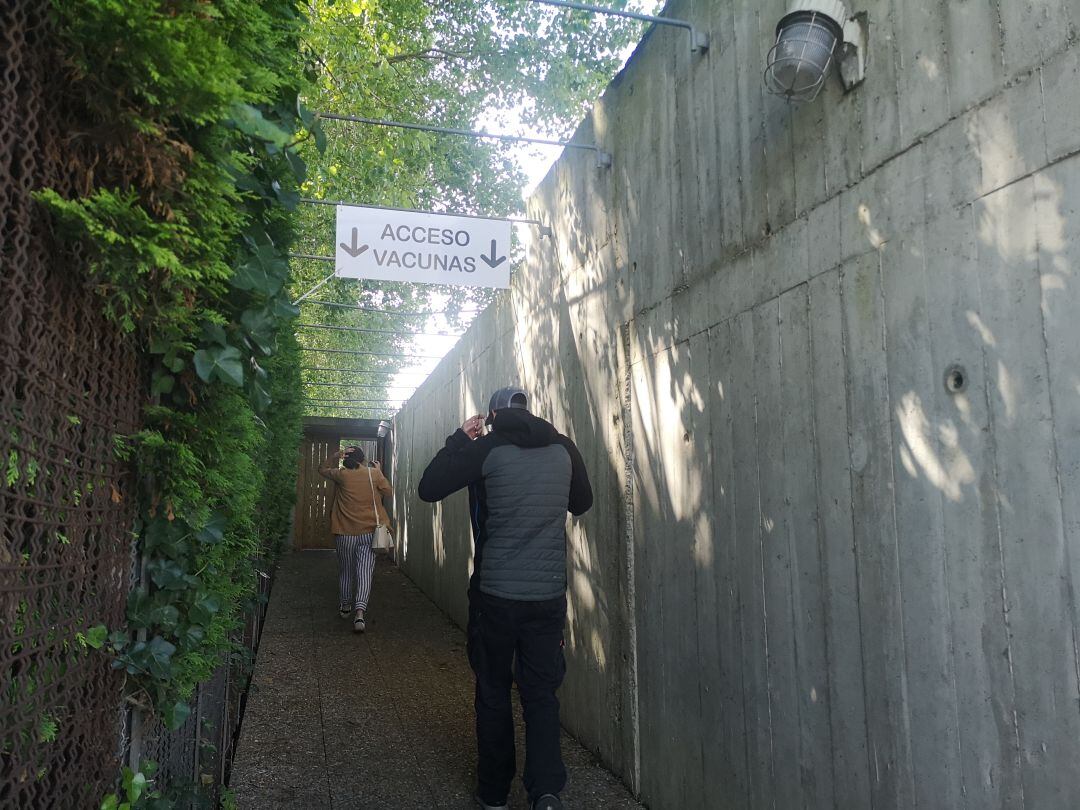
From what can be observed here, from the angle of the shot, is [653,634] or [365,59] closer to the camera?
[653,634]

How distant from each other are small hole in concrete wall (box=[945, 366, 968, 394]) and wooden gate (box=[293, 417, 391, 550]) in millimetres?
16232

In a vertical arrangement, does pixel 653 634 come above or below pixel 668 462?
below

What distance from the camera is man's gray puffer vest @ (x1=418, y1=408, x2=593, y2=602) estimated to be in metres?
3.85

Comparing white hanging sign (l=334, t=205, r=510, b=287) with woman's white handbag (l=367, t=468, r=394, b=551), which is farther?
woman's white handbag (l=367, t=468, r=394, b=551)

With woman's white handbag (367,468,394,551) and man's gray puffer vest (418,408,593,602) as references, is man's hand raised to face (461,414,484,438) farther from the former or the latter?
woman's white handbag (367,468,394,551)

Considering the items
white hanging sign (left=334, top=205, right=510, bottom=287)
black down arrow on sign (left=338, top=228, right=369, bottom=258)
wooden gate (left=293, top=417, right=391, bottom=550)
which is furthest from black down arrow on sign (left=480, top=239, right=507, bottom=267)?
wooden gate (left=293, top=417, right=391, bottom=550)

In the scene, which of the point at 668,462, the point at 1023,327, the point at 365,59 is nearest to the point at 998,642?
the point at 1023,327

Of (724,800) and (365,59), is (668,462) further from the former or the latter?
(365,59)

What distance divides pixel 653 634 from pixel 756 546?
1.10 meters

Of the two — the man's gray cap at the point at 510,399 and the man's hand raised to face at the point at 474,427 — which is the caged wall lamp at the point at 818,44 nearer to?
the man's gray cap at the point at 510,399

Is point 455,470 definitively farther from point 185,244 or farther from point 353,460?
point 353,460

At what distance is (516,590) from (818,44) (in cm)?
256

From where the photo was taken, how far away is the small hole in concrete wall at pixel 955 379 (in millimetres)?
2119

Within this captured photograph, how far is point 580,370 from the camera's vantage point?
17.1 feet
